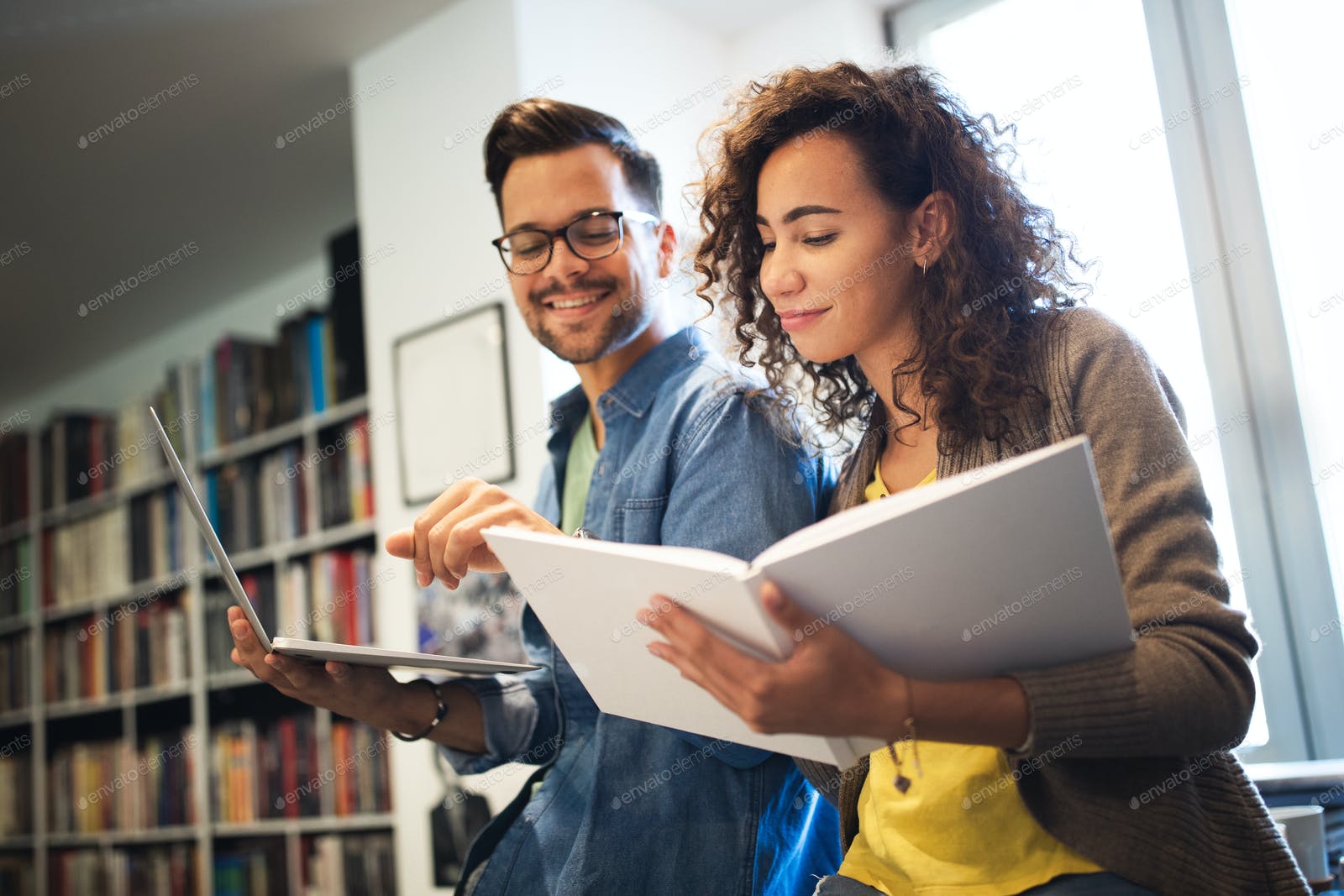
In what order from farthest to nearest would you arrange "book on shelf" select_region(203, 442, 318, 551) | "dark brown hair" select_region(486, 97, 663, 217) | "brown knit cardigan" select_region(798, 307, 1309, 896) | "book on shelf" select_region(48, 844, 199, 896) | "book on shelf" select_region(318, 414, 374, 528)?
1. "book on shelf" select_region(48, 844, 199, 896)
2. "book on shelf" select_region(203, 442, 318, 551)
3. "book on shelf" select_region(318, 414, 374, 528)
4. "dark brown hair" select_region(486, 97, 663, 217)
5. "brown knit cardigan" select_region(798, 307, 1309, 896)

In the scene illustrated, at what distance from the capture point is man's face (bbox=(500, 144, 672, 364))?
5.00ft

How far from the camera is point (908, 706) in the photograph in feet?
2.54

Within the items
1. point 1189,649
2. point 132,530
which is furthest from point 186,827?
point 1189,649

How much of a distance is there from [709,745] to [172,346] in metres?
4.04

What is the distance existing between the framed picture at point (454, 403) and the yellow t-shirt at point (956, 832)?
150 cm

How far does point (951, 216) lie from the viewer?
1.17 m

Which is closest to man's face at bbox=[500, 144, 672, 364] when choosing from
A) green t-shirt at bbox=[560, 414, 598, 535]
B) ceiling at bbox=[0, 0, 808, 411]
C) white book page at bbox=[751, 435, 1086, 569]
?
green t-shirt at bbox=[560, 414, 598, 535]

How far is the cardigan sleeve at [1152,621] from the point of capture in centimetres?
79

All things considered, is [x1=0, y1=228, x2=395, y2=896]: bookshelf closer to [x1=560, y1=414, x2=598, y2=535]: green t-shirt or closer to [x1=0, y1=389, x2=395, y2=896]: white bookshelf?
[x1=0, y1=389, x2=395, y2=896]: white bookshelf

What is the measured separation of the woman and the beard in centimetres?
16

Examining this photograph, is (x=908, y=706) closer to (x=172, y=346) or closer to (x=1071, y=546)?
(x=1071, y=546)

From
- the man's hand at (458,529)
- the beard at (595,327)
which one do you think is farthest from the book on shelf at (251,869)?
the man's hand at (458,529)

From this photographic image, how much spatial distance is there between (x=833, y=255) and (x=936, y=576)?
483 millimetres

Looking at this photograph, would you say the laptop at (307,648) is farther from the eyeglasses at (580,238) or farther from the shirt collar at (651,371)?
the eyeglasses at (580,238)
